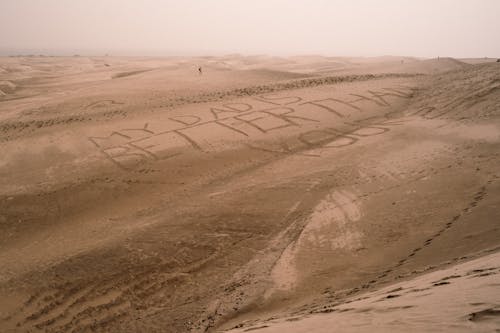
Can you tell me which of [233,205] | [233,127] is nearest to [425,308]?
[233,205]

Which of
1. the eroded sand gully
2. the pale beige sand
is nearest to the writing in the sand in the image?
the eroded sand gully

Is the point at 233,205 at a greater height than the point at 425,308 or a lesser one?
lesser

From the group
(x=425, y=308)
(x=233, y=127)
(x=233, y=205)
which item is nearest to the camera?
(x=425, y=308)

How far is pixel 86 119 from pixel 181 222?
28.2ft

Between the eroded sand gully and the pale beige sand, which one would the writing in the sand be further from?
the pale beige sand

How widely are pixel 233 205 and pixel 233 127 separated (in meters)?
5.32

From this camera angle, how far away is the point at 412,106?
1457 cm

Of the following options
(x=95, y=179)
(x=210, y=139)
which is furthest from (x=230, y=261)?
(x=210, y=139)

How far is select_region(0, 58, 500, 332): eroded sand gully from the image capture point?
5.23 metres

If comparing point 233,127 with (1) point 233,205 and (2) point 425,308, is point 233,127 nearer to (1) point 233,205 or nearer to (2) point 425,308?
(1) point 233,205

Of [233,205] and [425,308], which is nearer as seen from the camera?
[425,308]

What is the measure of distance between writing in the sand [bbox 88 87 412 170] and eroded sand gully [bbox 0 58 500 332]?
0.08m

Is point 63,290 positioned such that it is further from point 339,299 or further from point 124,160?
point 124,160

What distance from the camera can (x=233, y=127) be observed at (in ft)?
41.0
